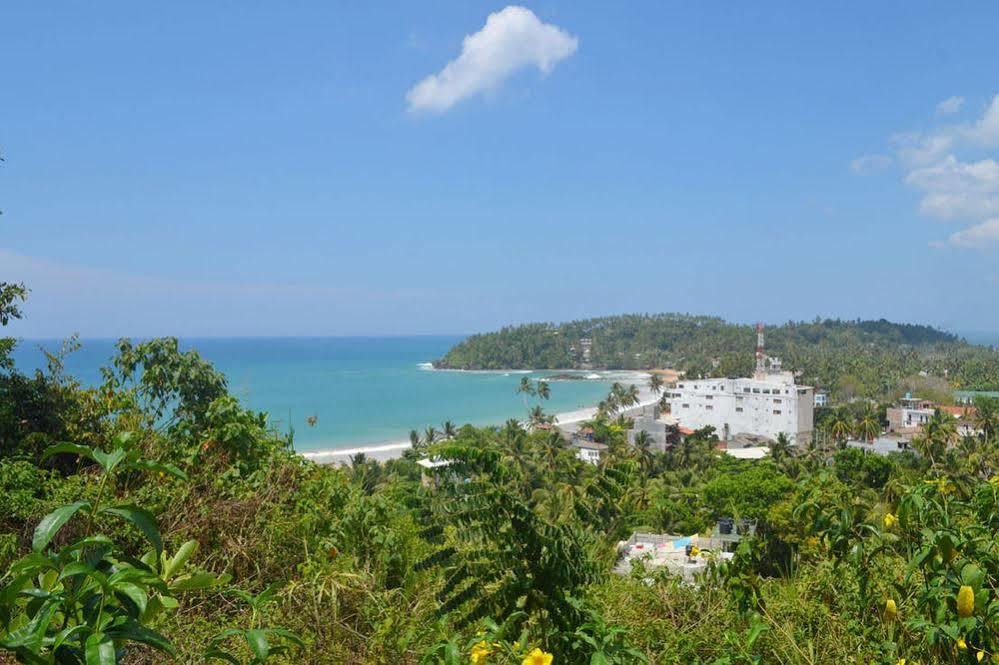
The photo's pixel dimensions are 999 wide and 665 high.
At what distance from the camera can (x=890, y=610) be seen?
1545mm

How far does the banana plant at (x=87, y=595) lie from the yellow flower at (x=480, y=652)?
0.60 meters

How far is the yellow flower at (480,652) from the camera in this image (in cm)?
129

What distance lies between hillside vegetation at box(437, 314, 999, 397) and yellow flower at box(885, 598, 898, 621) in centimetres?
7164

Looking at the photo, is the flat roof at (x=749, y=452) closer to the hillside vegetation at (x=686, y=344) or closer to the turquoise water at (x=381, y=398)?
the turquoise water at (x=381, y=398)

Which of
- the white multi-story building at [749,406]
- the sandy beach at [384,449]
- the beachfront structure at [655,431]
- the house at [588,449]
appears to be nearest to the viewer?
the house at [588,449]

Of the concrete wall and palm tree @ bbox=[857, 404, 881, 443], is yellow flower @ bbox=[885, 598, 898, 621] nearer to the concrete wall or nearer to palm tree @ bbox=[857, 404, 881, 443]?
palm tree @ bbox=[857, 404, 881, 443]

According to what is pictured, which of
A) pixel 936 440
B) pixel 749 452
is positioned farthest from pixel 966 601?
pixel 749 452

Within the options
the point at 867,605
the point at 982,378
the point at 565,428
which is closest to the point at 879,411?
the point at 565,428

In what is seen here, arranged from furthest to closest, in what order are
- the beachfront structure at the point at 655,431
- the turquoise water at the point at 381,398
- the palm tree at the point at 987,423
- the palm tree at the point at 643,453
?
the turquoise water at the point at 381,398 → the beachfront structure at the point at 655,431 → the palm tree at the point at 987,423 → the palm tree at the point at 643,453

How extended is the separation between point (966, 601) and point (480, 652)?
962mm

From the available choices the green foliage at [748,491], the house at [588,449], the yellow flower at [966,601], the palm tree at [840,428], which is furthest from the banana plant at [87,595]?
the palm tree at [840,428]

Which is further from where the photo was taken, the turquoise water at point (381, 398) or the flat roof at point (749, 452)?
the turquoise water at point (381, 398)

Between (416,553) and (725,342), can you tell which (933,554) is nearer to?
(416,553)

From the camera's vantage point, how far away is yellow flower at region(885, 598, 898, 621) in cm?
153
